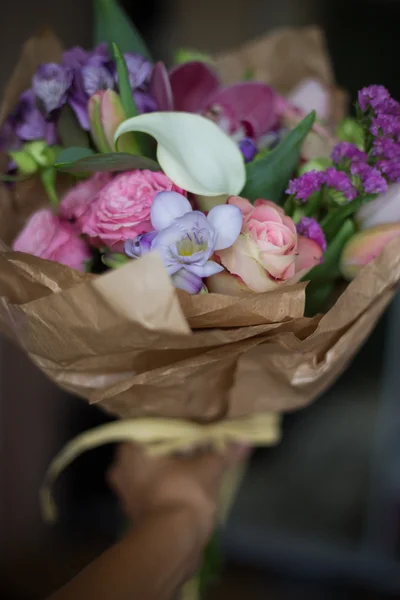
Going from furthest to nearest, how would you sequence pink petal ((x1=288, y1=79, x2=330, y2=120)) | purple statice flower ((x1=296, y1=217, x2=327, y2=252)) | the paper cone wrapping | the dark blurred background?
the dark blurred background → pink petal ((x1=288, y1=79, x2=330, y2=120)) → purple statice flower ((x1=296, y1=217, x2=327, y2=252)) → the paper cone wrapping

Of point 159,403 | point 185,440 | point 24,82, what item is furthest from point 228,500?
point 24,82

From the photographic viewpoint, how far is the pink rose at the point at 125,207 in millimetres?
381

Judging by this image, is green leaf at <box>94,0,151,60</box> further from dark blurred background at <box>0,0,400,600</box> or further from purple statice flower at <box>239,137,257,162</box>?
dark blurred background at <box>0,0,400,600</box>

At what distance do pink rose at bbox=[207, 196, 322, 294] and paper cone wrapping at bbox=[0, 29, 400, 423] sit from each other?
0.08 feet

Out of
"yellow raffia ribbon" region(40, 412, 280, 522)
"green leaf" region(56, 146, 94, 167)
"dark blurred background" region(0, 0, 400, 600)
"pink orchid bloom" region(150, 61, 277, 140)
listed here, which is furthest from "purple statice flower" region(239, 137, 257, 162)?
"dark blurred background" region(0, 0, 400, 600)

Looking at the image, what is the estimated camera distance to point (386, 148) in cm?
40

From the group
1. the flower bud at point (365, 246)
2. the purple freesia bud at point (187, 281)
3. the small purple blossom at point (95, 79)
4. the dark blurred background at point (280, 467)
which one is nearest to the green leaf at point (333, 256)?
the flower bud at point (365, 246)

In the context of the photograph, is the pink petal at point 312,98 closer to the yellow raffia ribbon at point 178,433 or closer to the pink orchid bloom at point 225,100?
the pink orchid bloom at point 225,100

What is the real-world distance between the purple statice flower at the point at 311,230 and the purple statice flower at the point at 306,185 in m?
0.02

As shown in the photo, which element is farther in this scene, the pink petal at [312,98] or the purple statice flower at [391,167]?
the pink petal at [312,98]

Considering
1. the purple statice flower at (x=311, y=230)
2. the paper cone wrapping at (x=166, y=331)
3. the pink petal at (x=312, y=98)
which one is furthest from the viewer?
the pink petal at (x=312, y=98)

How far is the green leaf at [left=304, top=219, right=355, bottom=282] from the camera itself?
43 cm

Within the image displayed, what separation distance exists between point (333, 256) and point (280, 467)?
0.89 m

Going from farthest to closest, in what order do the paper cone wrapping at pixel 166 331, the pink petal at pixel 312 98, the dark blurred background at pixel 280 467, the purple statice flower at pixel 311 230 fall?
the dark blurred background at pixel 280 467 → the pink petal at pixel 312 98 → the purple statice flower at pixel 311 230 → the paper cone wrapping at pixel 166 331
